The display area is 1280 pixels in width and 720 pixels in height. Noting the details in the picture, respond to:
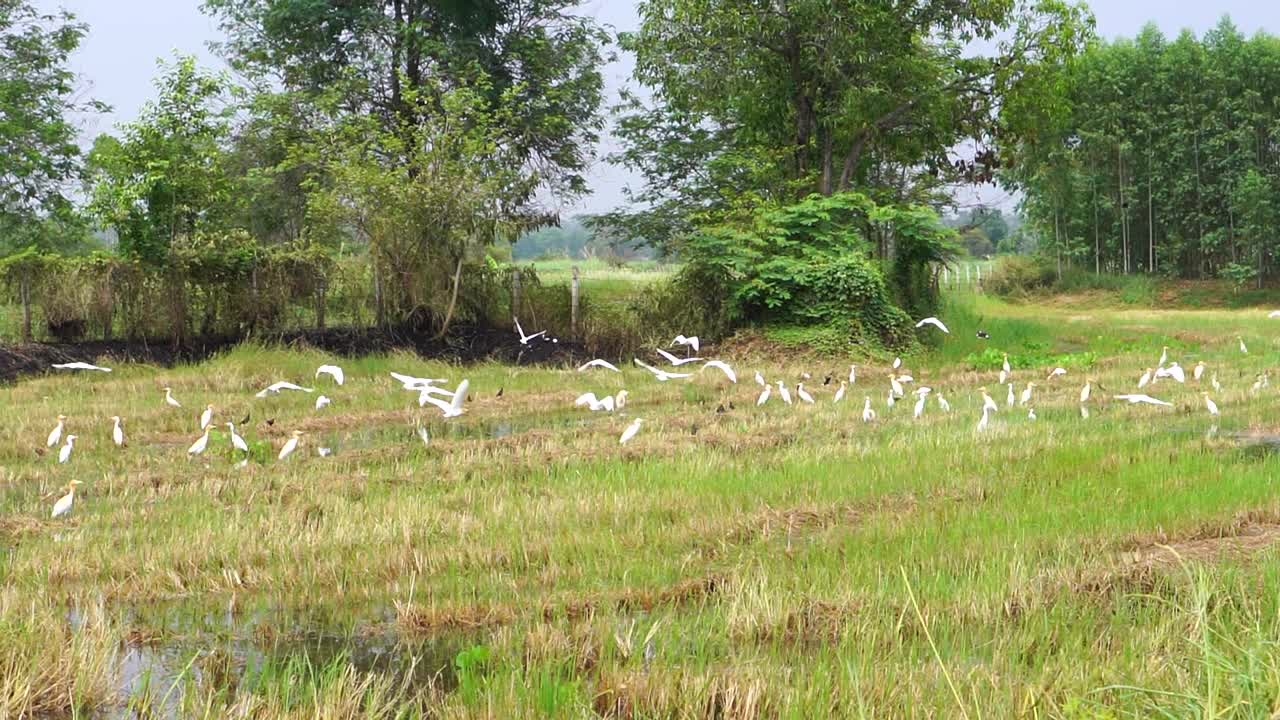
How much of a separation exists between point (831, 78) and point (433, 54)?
8649mm

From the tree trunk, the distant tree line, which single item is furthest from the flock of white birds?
the distant tree line

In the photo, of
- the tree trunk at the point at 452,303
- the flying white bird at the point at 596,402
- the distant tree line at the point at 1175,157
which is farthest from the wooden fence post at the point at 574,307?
the distant tree line at the point at 1175,157

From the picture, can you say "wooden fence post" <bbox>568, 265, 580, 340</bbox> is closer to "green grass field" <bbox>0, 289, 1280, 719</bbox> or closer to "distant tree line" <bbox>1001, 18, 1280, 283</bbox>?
"green grass field" <bbox>0, 289, 1280, 719</bbox>

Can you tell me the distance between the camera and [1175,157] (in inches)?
1348

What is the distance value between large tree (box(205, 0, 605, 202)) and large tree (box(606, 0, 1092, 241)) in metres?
2.72

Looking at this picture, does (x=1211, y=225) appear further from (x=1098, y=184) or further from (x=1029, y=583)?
(x=1029, y=583)

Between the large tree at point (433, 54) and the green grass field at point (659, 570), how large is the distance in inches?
512

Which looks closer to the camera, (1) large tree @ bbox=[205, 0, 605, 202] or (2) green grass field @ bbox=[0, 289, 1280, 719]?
(2) green grass field @ bbox=[0, 289, 1280, 719]

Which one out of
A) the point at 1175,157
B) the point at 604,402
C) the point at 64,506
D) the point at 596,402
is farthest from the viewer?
the point at 1175,157

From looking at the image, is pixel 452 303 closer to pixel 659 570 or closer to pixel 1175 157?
pixel 659 570

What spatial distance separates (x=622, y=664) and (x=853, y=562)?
5.31 feet

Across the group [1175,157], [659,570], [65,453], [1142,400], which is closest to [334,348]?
[65,453]

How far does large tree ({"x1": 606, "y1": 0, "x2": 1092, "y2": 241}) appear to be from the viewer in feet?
59.7

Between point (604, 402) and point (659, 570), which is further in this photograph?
point (604, 402)
